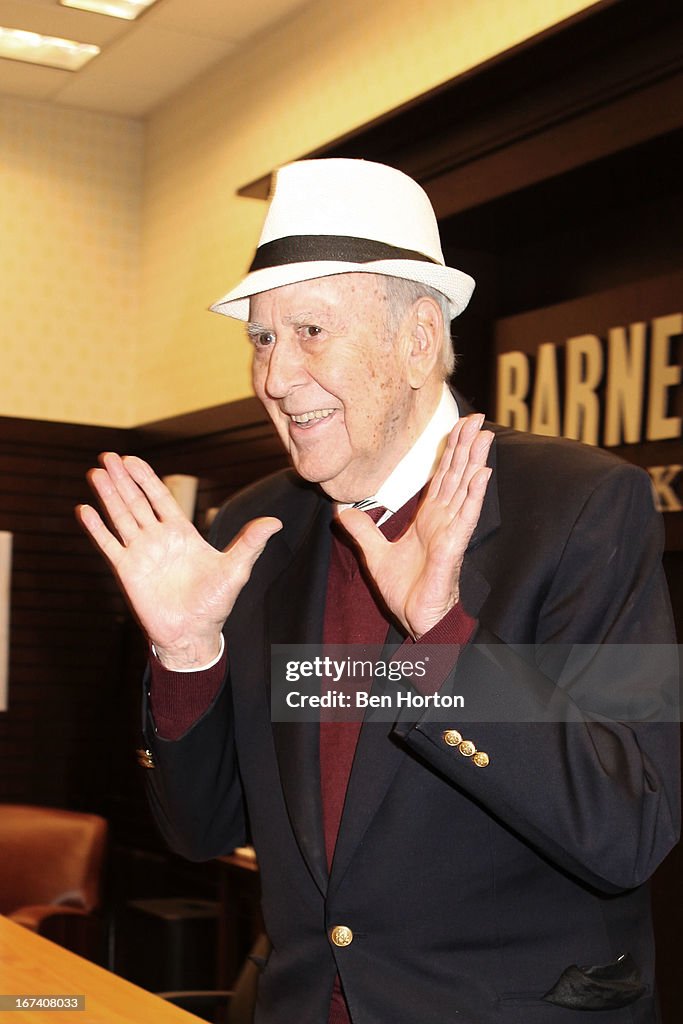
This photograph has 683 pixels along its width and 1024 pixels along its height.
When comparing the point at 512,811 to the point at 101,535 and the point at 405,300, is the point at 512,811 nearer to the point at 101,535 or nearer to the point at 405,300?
the point at 101,535

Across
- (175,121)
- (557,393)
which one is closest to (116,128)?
(175,121)

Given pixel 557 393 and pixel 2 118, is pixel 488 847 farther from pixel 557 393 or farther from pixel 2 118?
pixel 2 118

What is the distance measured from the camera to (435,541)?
144cm

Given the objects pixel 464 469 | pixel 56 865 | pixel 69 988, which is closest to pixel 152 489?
pixel 464 469

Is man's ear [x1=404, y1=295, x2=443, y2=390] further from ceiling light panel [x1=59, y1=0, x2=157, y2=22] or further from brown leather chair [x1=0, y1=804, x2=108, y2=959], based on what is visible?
ceiling light panel [x1=59, y1=0, x2=157, y2=22]

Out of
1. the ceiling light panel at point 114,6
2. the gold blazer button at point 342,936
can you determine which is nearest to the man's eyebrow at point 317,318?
the gold blazer button at point 342,936

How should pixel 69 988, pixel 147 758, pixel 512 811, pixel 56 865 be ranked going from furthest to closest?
pixel 56 865 < pixel 69 988 < pixel 147 758 < pixel 512 811

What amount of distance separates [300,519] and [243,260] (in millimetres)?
3316

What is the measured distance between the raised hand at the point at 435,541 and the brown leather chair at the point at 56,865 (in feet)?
9.96

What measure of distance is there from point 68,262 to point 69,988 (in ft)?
14.3

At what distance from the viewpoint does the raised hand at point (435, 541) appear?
55.3 inches

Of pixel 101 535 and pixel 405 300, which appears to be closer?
pixel 101 535

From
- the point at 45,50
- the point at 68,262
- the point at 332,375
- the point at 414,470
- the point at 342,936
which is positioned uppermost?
the point at 45,50

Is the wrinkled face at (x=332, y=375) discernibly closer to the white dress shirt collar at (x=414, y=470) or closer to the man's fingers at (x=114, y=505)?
the white dress shirt collar at (x=414, y=470)
